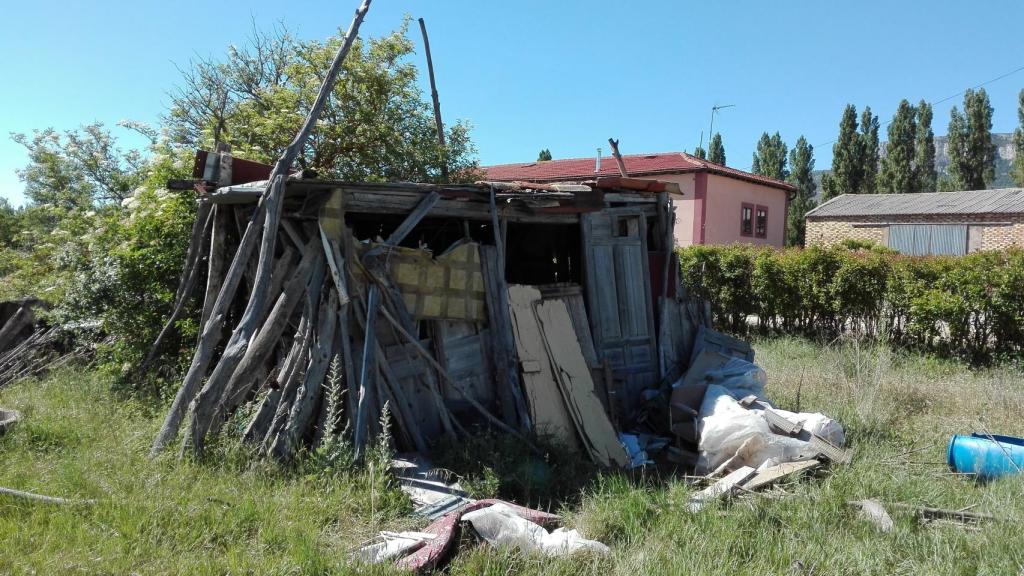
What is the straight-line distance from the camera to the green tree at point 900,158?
36031 millimetres

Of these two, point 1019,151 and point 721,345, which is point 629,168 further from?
point 1019,151

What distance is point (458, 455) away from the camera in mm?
5793

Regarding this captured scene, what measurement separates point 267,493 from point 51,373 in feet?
18.0

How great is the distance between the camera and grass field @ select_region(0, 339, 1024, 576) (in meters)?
3.99

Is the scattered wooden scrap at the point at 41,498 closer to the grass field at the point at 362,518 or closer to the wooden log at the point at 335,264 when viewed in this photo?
the grass field at the point at 362,518

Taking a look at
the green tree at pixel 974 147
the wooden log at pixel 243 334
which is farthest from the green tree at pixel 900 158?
the wooden log at pixel 243 334

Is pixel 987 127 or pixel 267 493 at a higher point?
pixel 987 127

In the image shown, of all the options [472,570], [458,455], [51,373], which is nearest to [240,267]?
[458,455]

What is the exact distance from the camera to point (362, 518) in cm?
466

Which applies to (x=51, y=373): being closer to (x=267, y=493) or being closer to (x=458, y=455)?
(x=267, y=493)

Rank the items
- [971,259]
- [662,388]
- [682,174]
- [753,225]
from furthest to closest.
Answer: [753,225]
[682,174]
[971,259]
[662,388]

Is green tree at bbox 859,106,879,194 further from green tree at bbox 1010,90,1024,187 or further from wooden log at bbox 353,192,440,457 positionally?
wooden log at bbox 353,192,440,457

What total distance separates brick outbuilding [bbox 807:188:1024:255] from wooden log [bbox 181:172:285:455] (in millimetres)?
22797

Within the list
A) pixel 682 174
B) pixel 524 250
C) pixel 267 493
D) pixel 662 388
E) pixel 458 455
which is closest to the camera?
pixel 267 493
